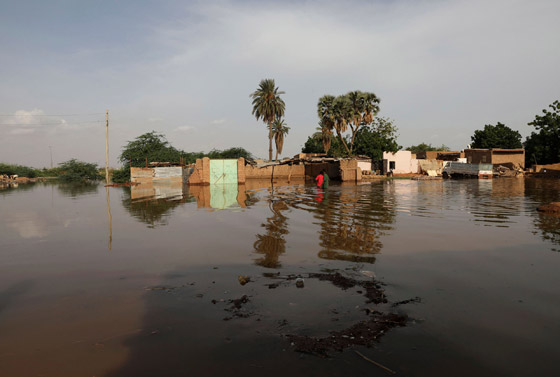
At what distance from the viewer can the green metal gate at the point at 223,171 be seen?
2927 cm

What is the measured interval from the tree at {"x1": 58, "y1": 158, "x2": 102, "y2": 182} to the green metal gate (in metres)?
36.5

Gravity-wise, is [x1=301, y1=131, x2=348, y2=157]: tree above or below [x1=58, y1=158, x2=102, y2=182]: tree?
above

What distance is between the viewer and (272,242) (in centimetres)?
790

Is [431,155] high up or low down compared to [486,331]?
up

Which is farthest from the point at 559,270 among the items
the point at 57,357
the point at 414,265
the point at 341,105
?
the point at 341,105

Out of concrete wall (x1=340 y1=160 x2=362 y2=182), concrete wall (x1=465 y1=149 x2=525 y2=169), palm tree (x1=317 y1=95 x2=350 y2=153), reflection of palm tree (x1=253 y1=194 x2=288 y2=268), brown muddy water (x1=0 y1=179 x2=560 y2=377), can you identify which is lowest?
brown muddy water (x1=0 y1=179 x2=560 y2=377)

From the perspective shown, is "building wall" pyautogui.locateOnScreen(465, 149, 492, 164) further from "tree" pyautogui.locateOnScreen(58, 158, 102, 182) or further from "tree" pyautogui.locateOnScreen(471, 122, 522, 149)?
"tree" pyautogui.locateOnScreen(58, 158, 102, 182)

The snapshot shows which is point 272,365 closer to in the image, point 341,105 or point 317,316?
point 317,316

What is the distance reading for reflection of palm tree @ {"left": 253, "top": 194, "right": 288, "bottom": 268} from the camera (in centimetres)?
639

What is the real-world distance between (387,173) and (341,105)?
12531 millimetres

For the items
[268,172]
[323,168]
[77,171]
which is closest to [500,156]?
[323,168]

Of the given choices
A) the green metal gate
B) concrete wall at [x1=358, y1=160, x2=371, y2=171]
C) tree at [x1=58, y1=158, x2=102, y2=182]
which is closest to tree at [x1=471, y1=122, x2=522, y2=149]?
concrete wall at [x1=358, y1=160, x2=371, y2=171]

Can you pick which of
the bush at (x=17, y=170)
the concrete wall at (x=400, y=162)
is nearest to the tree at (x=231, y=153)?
the concrete wall at (x=400, y=162)

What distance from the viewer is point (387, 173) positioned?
44031 mm
